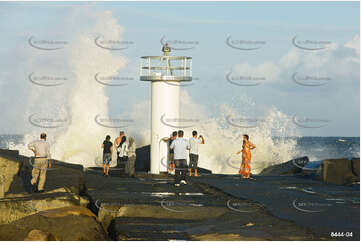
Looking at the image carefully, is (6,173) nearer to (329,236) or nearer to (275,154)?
(329,236)

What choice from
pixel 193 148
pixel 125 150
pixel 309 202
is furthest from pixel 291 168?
pixel 309 202

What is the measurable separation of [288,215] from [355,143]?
10160cm

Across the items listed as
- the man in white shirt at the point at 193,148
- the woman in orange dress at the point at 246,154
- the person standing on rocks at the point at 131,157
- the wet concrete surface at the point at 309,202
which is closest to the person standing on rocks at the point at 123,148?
the person standing on rocks at the point at 131,157

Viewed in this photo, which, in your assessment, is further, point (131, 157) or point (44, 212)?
point (131, 157)

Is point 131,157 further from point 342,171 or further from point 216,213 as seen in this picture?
point 216,213

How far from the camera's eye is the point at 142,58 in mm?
25188

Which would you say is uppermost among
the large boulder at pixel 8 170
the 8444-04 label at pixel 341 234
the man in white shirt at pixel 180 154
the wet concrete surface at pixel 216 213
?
the man in white shirt at pixel 180 154

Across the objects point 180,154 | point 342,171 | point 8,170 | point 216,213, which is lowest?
point 216,213

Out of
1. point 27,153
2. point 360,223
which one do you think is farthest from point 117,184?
point 27,153

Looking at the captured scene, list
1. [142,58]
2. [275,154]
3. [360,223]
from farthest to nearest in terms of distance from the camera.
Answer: [275,154] → [142,58] → [360,223]

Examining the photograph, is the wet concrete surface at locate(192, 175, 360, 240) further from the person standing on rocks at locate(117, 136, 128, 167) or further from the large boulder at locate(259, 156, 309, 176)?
the large boulder at locate(259, 156, 309, 176)

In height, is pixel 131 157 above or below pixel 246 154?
below

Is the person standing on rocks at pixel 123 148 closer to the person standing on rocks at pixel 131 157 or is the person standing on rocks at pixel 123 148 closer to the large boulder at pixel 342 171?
the person standing on rocks at pixel 131 157

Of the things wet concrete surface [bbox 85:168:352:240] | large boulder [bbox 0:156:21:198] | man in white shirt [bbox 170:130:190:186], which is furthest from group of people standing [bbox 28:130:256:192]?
wet concrete surface [bbox 85:168:352:240]
